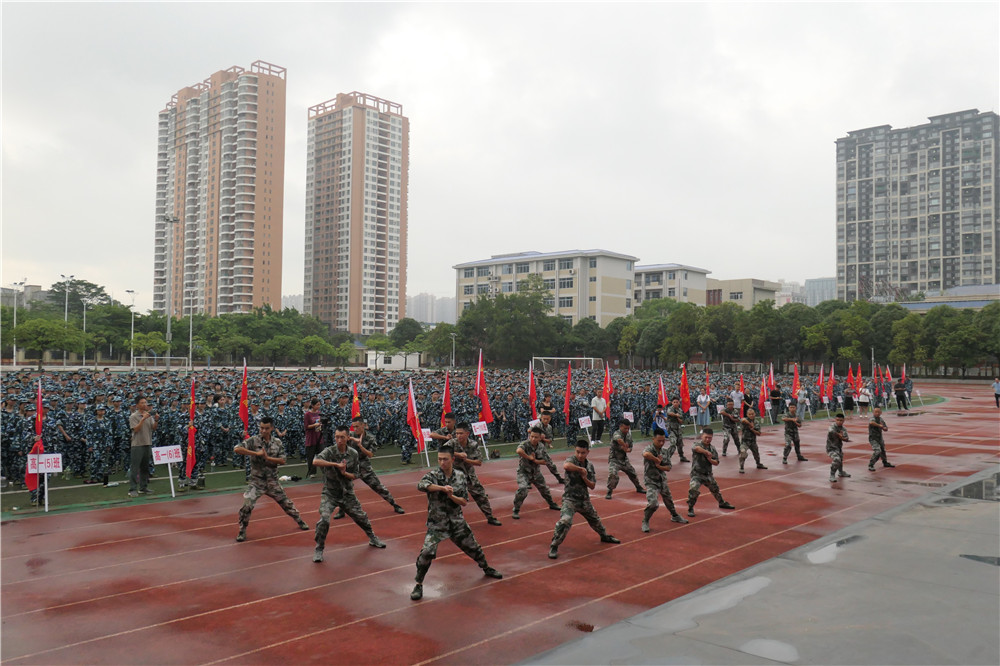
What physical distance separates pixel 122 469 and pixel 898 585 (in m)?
16.6

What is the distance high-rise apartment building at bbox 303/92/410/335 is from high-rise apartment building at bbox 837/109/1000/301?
86.5 m

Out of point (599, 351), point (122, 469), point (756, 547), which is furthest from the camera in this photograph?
point (599, 351)

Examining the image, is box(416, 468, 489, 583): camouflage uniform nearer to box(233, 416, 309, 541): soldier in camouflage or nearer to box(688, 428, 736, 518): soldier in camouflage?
box(233, 416, 309, 541): soldier in camouflage

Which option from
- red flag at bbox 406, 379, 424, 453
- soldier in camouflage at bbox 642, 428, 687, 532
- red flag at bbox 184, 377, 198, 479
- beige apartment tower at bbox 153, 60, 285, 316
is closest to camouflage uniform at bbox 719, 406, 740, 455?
soldier in camouflage at bbox 642, 428, 687, 532

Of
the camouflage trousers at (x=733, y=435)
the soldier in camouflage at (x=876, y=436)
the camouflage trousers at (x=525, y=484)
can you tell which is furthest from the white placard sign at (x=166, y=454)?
the soldier in camouflage at (x=876, y=436)

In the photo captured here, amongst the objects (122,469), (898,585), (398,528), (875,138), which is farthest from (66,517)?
(875,138)

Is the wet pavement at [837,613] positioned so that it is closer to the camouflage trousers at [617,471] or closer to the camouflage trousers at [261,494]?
the camouflage trousers at [617,471]

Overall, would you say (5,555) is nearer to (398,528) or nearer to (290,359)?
(398,528)

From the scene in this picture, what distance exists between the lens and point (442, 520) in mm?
7852

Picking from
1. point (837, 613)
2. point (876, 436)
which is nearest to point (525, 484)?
point (837, 613)

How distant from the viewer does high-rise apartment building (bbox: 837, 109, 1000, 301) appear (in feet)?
362

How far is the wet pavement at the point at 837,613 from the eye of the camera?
632 cm

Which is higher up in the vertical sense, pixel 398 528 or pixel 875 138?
pixel 875 138

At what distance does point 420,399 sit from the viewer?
877 inches
